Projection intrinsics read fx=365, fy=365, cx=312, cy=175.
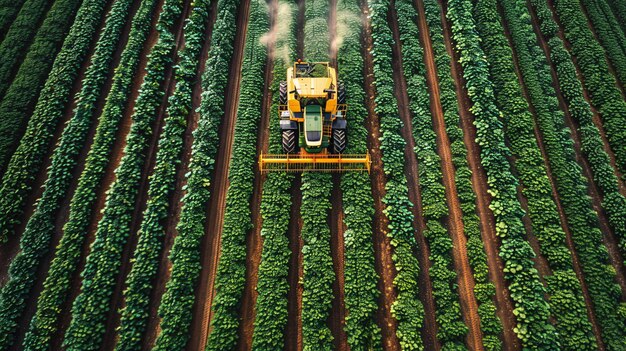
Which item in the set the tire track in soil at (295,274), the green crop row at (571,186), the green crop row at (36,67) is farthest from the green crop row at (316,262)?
the green crop row at (36,67)

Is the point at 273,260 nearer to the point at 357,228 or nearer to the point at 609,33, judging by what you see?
the point at 357,228

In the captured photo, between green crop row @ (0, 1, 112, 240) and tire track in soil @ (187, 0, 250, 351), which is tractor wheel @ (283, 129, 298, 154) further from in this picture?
green crop row @ (0, 1, 112, 240)

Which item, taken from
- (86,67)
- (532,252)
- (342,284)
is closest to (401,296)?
(342,284)

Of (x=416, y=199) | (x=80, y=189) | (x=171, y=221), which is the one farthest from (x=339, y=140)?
(x=80, y=189)

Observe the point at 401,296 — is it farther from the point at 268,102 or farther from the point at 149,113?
→ the point at 149,113

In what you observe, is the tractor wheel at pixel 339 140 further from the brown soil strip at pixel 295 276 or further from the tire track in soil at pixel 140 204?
the tire track in soil at pixel 140 204

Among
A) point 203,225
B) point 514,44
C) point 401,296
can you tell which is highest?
point 514,44

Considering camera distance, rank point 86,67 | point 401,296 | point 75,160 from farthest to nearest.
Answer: point 86,67
point 75,160
point 401,296
